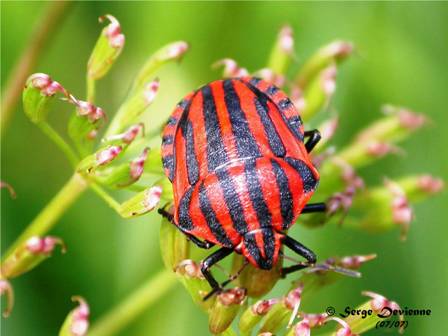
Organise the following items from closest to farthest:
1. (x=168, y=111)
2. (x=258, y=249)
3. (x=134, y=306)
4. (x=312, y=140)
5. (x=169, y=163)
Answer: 1. (x=258, y=249)
2. (x=169, y=163)
3. (x=312, y=140)
4. (x=134, y=306)
5. (x=168, y=111)

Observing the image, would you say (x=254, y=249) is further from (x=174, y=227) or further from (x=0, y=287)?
(x=0, y=287)

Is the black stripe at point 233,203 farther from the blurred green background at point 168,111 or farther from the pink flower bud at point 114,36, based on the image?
the blurred green background at point 168,111

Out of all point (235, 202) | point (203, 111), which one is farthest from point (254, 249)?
point (203, 111)

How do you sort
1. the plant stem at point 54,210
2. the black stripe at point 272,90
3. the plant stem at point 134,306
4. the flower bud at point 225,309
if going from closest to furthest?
the flower bud at point 225,309 → the plant stem at point 54,210 → the black stripe at point 272,90 → the plant stem at point 134,306

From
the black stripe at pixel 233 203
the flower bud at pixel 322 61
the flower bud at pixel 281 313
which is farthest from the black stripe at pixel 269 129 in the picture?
the flower bud at pixel 322 61

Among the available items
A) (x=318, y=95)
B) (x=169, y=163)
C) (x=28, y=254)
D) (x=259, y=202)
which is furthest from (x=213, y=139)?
(x=318, y=95)

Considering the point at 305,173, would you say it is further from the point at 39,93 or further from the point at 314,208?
the point at 39,93
